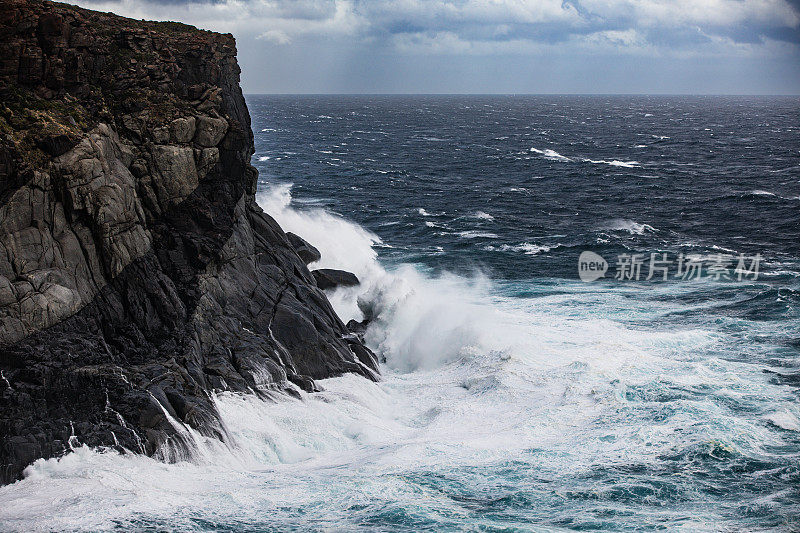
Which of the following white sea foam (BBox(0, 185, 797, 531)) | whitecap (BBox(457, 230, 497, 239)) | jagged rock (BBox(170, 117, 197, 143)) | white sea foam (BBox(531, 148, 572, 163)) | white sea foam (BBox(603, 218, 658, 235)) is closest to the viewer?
white sea foam (BBox(0, 185, 797, 531))

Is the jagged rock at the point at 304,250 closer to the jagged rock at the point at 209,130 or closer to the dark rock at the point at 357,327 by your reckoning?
the dark rock at the point at 357,327

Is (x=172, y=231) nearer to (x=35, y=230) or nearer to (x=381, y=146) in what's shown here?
(x=35, y=230)

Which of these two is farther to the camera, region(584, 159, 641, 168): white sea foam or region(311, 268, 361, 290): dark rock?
region(584, 159, 641, 168): white sea foam

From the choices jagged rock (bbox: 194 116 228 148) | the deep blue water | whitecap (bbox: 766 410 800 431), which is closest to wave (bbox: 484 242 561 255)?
the deep blue water

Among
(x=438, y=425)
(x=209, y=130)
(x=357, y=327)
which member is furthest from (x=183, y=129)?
(x=438, y=425)

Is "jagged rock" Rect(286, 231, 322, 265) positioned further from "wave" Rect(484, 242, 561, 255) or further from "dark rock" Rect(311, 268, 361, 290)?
"wave" Rect(484, 242, 561, 255)

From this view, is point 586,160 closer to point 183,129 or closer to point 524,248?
point 524,248

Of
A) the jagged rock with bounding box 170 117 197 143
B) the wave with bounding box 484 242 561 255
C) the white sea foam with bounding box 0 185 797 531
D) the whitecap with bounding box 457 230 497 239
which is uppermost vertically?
the jagged rock with bounding box 170 117 197 143
